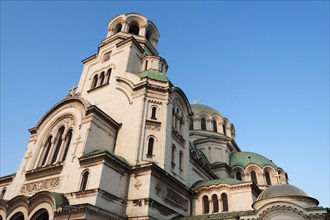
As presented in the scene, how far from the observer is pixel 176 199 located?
22.9 meters

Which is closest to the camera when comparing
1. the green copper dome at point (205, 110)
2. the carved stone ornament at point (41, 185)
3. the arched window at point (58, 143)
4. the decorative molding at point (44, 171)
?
the carved stone ornament at point (41, 185)

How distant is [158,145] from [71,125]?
25.8ft

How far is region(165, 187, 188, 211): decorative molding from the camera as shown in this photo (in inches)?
862

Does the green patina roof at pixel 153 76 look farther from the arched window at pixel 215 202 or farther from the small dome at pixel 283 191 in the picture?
the small dome at pixel 283 191

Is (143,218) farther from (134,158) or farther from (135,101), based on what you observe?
(135,101)

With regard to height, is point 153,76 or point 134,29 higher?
point 134,29

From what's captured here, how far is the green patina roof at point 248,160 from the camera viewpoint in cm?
3788

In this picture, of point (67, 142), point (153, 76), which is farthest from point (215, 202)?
point (67, 142)

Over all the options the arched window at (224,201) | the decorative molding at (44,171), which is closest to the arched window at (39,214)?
the decorative molding at (44,171)

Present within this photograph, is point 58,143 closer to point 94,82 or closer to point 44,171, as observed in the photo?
point 44,171

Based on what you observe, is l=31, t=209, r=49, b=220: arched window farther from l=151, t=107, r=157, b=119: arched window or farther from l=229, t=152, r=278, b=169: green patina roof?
l=229, t=152, r=278, b=169: green patina roof

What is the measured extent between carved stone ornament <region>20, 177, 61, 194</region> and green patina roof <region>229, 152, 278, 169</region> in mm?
24943

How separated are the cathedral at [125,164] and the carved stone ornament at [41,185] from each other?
3.9 inches

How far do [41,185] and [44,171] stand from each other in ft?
3.73
